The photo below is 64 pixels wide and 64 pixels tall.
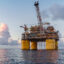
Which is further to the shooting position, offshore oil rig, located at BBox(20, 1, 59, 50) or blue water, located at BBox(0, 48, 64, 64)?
offshore oil rig, located at BBox(20, 1, 59, 50)

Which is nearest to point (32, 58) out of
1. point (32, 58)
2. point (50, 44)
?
point (32, 58)

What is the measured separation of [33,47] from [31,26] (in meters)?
13.1

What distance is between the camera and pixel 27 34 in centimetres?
9156

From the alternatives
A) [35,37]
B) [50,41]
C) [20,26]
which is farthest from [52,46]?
[20,26]

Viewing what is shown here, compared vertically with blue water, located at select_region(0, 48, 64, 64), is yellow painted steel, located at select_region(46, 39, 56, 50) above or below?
above

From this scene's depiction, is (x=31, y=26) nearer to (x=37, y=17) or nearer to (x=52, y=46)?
(x=37, y=17)

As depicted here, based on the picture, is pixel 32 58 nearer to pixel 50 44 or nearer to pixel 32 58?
pixel 32 58

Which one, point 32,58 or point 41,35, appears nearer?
point 32,58

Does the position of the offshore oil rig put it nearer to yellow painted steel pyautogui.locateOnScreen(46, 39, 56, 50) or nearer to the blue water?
yellow painted steel pyautogui.locateOnScreen(46, 39, 56, 50)

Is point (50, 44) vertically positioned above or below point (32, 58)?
above

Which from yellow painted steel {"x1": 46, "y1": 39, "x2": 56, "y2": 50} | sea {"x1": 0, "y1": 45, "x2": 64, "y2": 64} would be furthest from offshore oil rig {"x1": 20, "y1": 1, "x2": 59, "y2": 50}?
sea {"x1": 0, "y1": 45, "x2": 64, "y2": 64}

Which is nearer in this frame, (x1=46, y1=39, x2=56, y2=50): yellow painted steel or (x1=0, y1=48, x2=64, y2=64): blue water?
(x1=0, y1=48, x2=64, y2=64): blue water

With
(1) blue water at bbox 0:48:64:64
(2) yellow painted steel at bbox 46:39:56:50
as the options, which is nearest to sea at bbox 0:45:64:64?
(1) blue water at bbox 0:48:64:64

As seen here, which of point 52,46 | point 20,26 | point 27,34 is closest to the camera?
point 52,46
